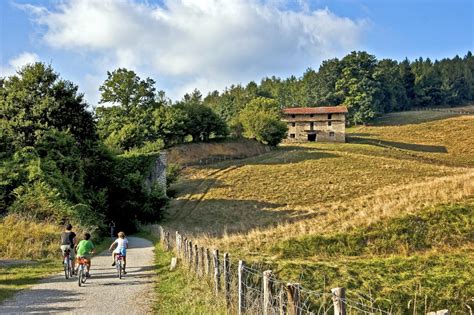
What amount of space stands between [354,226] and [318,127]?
256 ft

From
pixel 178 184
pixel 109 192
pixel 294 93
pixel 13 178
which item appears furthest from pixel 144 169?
pixel 294 93

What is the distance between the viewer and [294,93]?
5335 inches

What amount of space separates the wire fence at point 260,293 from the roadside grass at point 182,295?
0.21 meters

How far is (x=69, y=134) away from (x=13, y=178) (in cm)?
795

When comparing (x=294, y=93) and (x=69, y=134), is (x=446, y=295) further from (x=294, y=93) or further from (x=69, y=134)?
(x=294, y=93)

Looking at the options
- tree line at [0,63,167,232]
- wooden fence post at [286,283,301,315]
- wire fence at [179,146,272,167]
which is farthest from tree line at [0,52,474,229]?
wooden fence post at [286,283,301,315]

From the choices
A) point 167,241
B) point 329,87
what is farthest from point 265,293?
point 329,87

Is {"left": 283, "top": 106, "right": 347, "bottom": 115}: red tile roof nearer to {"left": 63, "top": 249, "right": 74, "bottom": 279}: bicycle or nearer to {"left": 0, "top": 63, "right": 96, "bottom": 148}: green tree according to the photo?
{"left": 0, "top": 63, "right": 96, "bottom": 148}: green tree

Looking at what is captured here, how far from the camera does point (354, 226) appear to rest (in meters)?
18.7

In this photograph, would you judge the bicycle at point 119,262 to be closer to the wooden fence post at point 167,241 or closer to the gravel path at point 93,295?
the gravel path at point 93,295

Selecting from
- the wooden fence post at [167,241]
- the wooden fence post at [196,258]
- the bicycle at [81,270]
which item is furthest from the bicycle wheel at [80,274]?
the wooden fence post at [167,241]

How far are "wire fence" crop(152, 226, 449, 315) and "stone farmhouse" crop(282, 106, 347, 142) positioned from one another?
7828 cm

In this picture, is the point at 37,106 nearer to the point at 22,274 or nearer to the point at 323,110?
the point at 22,274

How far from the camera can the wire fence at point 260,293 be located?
679 cm
